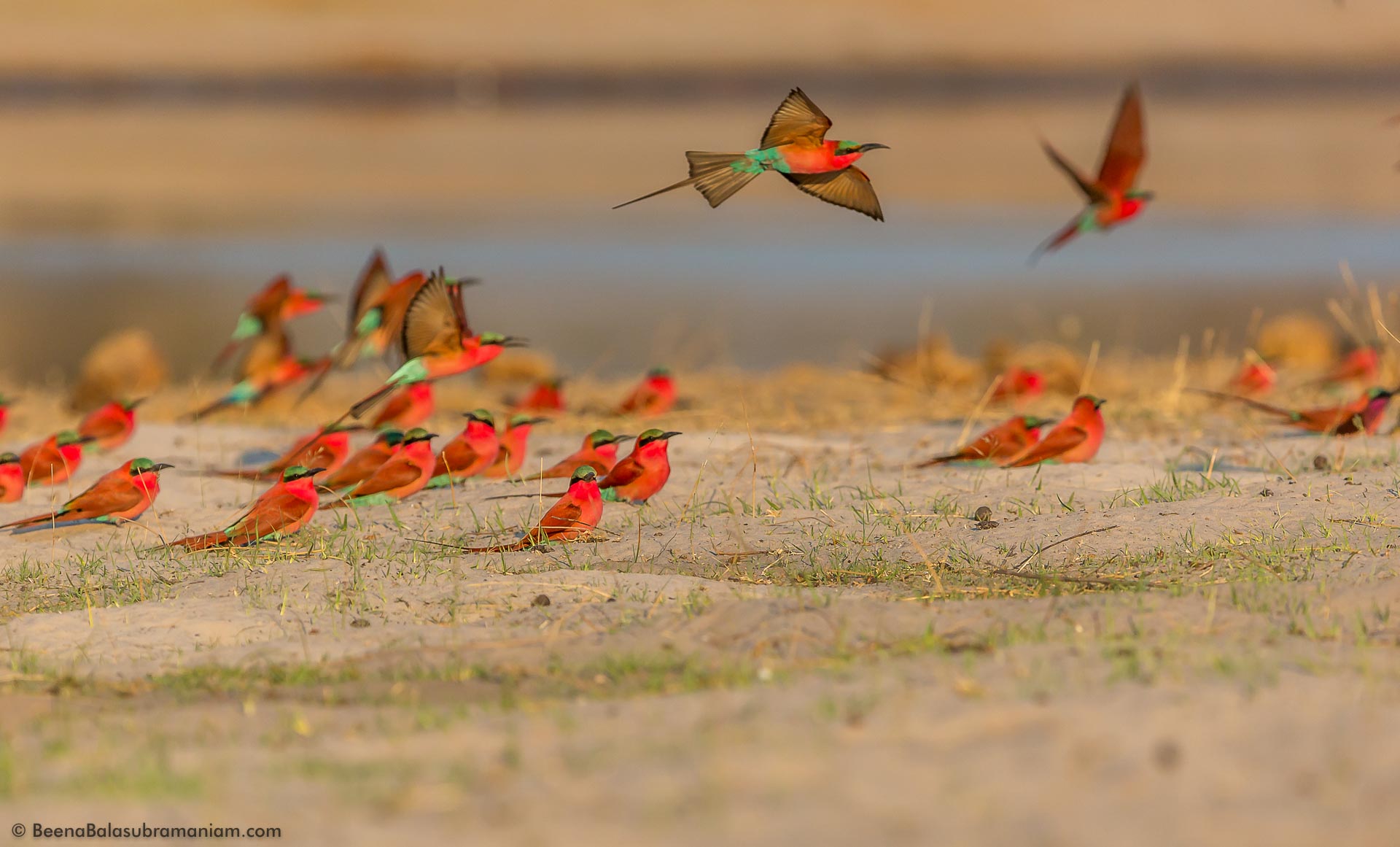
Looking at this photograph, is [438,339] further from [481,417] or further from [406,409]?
[406,409]

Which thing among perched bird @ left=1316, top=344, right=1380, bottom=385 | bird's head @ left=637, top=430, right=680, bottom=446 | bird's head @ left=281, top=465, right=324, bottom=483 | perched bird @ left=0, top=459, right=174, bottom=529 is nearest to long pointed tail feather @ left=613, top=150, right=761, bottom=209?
bird's head @ left=637, top=430, right=680, bottom=446

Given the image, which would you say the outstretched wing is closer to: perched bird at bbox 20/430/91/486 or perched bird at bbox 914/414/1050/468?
perched bird at bbox 20/430/91/486

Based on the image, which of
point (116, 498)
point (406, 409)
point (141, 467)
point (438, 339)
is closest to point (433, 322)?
point (438, 339)

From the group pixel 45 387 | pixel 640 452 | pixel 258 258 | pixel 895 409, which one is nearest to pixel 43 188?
pixel 258 258

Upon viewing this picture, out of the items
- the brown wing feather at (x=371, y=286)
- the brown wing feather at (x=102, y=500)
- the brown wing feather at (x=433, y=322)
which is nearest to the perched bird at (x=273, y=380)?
the brown wing feather at (x=371, y=286)

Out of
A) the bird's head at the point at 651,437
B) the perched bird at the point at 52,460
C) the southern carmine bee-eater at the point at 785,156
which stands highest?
the southern carmine bee-eater at the point at 785,156

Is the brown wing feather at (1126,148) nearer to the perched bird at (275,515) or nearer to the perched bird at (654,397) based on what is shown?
the perched bird at (654,397)
